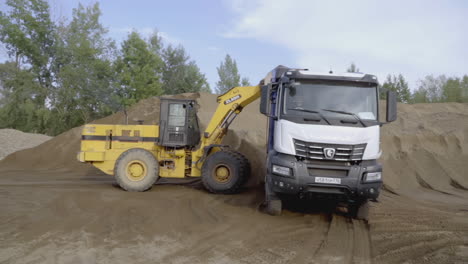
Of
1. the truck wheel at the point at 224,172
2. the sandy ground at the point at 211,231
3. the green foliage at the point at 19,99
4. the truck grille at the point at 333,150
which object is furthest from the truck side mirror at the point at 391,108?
the green foliage at the point at 19,99

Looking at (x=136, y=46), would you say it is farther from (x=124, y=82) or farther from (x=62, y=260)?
(x=62, y=260)

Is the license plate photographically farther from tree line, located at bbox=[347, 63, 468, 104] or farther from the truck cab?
tree line, located at bbox=[347, 63, 468, 104]

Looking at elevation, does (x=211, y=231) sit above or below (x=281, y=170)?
below

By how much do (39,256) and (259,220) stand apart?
391cm

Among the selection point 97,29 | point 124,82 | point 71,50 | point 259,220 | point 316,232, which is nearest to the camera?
point 316,232

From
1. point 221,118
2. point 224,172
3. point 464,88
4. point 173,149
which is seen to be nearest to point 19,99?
point 173,149

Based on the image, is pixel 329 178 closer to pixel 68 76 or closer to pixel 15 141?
pixel 15 141

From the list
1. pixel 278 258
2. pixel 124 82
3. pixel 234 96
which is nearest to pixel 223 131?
pixel 234 96

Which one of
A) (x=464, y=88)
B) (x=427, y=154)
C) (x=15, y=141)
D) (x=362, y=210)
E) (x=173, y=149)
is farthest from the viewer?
(x=464, y=88)

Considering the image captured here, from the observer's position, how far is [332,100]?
716 centimetres

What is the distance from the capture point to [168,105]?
10875 millimetres

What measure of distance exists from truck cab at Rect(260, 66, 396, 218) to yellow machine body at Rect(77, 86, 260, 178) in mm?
3647

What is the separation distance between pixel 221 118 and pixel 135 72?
74.5 feet

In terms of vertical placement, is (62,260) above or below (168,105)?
below
